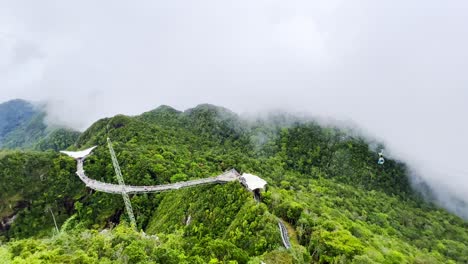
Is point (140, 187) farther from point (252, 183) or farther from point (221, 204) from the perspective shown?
point (252, 183)

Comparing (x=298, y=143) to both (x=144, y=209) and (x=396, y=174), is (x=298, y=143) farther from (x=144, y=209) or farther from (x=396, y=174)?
(x=144, y=209)

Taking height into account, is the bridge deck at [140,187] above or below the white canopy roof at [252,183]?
below

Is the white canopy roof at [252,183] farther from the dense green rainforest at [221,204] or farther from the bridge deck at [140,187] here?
the bridge deck at [140,187]

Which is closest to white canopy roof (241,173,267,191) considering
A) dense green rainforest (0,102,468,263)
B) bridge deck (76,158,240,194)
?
dense green rainforest (0,102,468,263)

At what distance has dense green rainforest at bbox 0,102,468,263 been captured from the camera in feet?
154

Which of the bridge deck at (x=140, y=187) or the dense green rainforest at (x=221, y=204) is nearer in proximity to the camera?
the dense green rainforest at (x=221, y=204)

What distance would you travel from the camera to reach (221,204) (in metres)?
66.9

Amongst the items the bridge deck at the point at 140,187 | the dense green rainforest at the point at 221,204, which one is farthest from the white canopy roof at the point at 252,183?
the bridge deck at the point at 140,187

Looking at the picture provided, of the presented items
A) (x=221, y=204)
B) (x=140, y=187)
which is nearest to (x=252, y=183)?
(x=221, y=204)

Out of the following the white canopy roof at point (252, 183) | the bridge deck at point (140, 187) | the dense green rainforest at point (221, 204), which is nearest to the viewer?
the dense green rainforest at point (221, 204)

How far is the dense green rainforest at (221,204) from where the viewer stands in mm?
46906

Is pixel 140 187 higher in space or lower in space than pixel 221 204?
lower

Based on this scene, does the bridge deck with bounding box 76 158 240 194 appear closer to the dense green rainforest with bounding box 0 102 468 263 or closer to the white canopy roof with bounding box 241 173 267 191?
the dense green rainforest with bounding box 0 102 468 263

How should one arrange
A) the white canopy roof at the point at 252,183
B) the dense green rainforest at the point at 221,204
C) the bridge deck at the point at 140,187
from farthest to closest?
1. the bridge deck at the point at 140,187
2. the white canopy roof at the point at 252,183
3. the dense green rainforest at the point at 221,204
